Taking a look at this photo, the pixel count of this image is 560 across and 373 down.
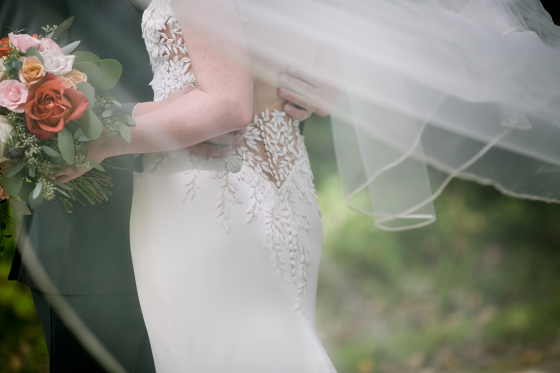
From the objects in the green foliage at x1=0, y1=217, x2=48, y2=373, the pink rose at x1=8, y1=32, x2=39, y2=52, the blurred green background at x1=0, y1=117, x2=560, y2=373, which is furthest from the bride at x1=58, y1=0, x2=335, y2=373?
the blurred green background at x1=0, y1=117, x2=560, y2=373

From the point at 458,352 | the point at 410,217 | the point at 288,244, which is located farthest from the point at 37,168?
the point at 458,352

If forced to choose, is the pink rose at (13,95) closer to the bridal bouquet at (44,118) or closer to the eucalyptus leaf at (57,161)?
the bridal bouquet at (44,118)

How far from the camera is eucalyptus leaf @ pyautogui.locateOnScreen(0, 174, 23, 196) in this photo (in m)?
0.87

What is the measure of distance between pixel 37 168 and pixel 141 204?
0.23m

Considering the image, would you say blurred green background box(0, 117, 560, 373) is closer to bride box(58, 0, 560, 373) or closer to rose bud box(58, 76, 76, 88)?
bride box(58, 0, 560, 373)

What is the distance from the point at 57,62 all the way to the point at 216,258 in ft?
1.63

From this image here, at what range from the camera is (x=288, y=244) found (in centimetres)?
101

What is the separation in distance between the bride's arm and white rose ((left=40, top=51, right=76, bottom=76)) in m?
0.15

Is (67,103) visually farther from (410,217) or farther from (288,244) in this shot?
(410,217)

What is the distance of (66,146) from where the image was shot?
83 cm

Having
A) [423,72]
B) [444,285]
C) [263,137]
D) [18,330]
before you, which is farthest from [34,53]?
[444,285]

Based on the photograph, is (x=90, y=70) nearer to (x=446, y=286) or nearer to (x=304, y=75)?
(x=304, y=75)

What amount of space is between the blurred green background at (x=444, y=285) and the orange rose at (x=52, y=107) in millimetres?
2559

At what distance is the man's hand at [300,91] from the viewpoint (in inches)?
42.1
